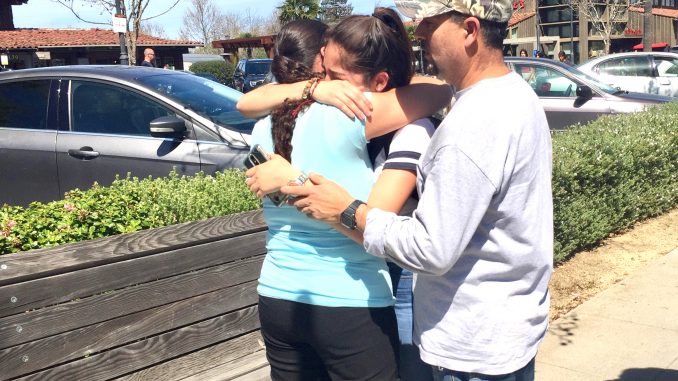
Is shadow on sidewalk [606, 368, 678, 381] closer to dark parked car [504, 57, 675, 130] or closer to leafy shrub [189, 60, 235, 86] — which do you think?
dark parked car [504, 57, 675, 130]

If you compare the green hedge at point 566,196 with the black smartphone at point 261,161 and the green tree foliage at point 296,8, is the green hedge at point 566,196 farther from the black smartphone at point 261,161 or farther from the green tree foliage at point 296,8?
the green tree foliage at point 296,8

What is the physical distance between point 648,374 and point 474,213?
2.94 metres

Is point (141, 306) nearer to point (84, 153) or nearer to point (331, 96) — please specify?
point (331, 96)

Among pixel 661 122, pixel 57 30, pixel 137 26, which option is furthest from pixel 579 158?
pixel 57 30

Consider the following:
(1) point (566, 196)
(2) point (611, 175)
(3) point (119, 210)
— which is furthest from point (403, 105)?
(2) point (611, 175)

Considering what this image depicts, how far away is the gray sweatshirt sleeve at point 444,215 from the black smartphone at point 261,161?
368 millimetres

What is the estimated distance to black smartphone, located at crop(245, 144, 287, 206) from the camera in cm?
213

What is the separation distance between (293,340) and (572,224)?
13.5 ft

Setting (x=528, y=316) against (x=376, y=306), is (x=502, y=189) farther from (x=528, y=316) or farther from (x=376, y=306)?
(x=376, y=306)

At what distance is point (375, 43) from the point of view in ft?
6.98

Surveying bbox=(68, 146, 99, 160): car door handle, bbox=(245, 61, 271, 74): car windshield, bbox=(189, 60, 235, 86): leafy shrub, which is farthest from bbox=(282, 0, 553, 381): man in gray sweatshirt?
bbox=(189, 60, 235, 86): leafy shrub

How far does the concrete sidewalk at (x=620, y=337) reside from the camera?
14.2 feet

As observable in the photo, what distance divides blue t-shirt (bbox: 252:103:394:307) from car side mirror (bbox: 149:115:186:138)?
3100mm

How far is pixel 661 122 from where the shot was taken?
7543mm
